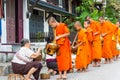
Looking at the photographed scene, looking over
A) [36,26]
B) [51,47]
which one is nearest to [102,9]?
[36,26]

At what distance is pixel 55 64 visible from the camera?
14.4m

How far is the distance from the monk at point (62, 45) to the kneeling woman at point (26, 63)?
1.47 meters

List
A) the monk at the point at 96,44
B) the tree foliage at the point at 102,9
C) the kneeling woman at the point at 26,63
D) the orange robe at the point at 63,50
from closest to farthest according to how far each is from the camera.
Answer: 1. the kneeling woman at the point at 26,63
2. the orange robe at the point at 63,50
3. the monk at the point at 96,44
4. the tree foliage at the point at 102,9

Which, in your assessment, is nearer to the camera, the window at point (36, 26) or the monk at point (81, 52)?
the monk at point (81, 52)

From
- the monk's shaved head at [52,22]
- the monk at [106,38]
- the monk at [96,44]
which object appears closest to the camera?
the monk's shaved head at [52,22]

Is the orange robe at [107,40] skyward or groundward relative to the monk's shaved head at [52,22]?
groundward

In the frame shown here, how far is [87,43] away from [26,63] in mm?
4697

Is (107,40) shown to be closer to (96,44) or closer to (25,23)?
(96,44)

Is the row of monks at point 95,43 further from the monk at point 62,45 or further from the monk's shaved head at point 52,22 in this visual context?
the monk's shaved head at point 52,22

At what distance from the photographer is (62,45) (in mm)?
12883

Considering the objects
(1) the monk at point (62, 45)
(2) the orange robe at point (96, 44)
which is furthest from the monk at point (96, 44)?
(1) the monk at point (62, 45)

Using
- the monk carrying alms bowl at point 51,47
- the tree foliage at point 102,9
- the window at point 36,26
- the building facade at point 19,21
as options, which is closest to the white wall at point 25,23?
the building facade at point 19,21

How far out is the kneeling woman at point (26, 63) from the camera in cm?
1132

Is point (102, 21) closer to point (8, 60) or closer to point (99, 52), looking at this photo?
point (99, 52)
